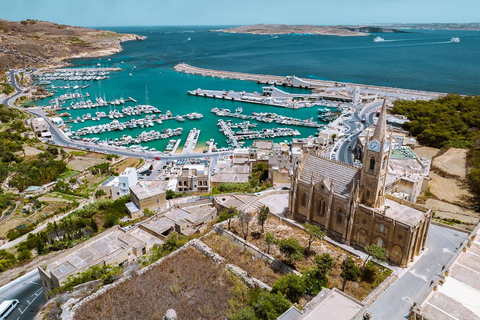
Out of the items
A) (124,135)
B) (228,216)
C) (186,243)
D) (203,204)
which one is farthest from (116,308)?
(124,135)

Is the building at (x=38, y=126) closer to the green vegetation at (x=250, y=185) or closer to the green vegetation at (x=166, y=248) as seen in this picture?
the green vegetation at (x=250, y=185)

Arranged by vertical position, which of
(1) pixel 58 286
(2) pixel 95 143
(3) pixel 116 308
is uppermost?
(3) pixel 116 308

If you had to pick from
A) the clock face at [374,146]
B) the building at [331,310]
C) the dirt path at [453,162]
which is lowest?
the dirt path at [453,162]

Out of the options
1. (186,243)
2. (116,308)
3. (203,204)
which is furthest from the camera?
(203,204)

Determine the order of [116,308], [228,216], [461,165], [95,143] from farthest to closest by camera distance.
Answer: [95,143]
[461,165]
[228,216]
[116,308]

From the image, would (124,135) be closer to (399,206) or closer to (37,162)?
(37,162)

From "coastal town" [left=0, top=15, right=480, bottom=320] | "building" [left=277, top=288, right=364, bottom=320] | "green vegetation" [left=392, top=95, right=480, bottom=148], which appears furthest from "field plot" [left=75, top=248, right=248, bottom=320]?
"green vegetation" [left=392, top=95, right=480, bottom=148]

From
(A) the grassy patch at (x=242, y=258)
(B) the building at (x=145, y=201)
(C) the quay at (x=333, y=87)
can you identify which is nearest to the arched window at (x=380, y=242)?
(A) the grassy patch at (x=242, y=258)

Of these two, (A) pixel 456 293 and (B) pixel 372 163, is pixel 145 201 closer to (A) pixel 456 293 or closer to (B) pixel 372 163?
(B) pixel 372 163
